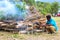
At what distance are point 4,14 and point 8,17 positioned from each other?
0.89 feet

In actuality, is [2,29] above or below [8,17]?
below

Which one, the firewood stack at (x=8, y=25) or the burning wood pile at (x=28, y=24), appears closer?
the burning wood pile at (x=28, y=24)

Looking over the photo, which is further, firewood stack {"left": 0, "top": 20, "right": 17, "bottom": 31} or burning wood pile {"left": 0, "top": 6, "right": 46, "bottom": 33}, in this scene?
firewood stack {"left": 0, "top": 20, "right": 17, "bottom": 31}

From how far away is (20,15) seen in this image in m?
9.50

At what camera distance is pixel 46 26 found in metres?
8.88

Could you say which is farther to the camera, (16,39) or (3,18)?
(3,18)

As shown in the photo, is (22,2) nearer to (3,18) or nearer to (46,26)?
(3,18)

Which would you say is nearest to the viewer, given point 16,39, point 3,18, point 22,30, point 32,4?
point 16,39

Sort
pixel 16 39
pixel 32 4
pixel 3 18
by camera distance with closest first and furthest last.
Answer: pixel 16 39 < pixel 3 18 < pixel 32 4

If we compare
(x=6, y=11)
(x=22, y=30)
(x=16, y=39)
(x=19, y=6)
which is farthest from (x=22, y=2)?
(x=16, y=39)

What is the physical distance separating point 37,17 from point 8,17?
1.51 metres

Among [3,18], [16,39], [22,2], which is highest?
[22,2]

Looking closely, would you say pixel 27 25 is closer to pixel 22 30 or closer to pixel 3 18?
pixel 22 30

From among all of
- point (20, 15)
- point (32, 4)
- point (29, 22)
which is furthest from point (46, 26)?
point (32, 4)
